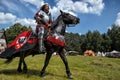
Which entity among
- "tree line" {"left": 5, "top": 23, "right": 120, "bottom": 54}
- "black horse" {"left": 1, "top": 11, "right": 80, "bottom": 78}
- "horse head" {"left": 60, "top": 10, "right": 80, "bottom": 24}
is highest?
"tree line" {"left": 5, "top": 23, "right": 120, "bottom": 54}

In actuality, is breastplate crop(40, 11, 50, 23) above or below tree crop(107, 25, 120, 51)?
below

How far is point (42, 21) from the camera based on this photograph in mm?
13086

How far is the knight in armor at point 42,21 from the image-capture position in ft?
41.6

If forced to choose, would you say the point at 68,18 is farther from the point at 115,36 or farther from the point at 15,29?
the point at 115,36

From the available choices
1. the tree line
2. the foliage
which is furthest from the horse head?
the tree line

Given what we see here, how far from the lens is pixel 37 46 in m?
13.2

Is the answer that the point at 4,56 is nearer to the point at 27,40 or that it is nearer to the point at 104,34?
the point at 27,40

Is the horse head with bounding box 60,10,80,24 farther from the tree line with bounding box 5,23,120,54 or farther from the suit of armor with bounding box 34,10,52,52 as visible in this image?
the tree line with bounding box 5,23,120,54

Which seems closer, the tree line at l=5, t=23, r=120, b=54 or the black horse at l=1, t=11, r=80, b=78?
the black horse at l=1, t=11, r=80, b=78

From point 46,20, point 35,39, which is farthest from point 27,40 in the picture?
point 46,20

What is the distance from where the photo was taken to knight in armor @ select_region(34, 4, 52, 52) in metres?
12.7

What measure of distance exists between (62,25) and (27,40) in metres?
1.76

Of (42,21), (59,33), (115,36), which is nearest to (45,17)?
(42,21)

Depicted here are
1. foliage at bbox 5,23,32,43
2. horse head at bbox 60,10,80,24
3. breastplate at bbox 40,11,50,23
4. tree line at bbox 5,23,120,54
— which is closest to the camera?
breastplate at bbox 40,11,50,23
